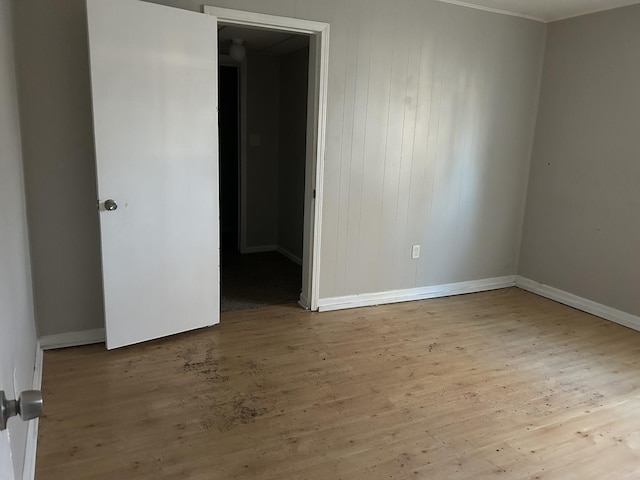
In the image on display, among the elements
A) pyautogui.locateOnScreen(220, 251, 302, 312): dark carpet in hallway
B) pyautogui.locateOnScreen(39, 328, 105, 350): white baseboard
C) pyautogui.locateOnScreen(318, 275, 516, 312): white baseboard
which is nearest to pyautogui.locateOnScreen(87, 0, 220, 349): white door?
pyautogui.locateOnScreen(39, 328, 105, 350): white baseboard

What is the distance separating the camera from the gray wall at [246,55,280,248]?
18.1 feet

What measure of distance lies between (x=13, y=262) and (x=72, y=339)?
123 cm

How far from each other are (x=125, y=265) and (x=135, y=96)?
104 cm

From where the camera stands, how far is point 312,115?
12.0ft

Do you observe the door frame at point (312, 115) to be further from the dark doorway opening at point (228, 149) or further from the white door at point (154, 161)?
the dark doorway opening at point (228, 149)

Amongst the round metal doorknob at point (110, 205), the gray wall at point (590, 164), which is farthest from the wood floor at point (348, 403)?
the round metal doorknob at point (110, 205)

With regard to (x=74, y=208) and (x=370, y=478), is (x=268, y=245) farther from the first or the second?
(x=370, y=478)

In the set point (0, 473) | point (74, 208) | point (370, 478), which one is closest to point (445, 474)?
point (370, 478)

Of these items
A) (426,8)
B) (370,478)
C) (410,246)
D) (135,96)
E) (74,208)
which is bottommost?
(370,478)

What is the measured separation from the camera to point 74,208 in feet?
9.99

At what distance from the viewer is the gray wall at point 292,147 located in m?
5.12

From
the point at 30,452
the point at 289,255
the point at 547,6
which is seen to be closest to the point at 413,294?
the point at 289,255

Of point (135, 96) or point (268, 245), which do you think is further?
point (268, 245)

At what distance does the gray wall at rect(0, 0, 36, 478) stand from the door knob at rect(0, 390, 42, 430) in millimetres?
584
